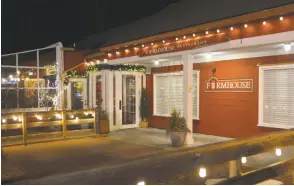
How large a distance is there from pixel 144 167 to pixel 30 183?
977 millimetres

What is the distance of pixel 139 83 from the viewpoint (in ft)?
42.5

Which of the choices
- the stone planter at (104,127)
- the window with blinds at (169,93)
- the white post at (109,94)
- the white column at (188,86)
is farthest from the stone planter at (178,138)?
the white post at (109,94)

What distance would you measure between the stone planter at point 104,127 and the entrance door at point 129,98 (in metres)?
1.45

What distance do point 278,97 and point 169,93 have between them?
14.8 ft

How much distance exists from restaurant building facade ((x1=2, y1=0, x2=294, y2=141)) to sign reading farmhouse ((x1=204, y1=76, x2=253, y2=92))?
30 millimetres

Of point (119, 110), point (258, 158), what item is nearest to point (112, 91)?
point (119, 110)

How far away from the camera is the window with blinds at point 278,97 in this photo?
8.22 metres

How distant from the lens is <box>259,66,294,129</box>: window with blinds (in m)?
8.22

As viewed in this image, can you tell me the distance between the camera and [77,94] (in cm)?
1452

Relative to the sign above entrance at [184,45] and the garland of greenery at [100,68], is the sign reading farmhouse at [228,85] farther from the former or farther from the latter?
the garland of greenery at [100,68]

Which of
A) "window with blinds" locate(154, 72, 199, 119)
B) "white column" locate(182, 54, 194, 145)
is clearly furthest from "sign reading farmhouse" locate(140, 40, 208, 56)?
"window with blinds" locate(154, 72, 199, 119)

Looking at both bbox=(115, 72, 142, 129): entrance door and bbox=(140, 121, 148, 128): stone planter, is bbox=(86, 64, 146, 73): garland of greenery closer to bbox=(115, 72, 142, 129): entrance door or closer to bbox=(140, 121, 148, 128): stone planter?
bbox=(115, 72, 142, 129): entrance door

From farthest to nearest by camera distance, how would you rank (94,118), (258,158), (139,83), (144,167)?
(139,83), (94,118), (258,158), (144,167)

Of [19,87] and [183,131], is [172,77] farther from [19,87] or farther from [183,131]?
[19,87]
